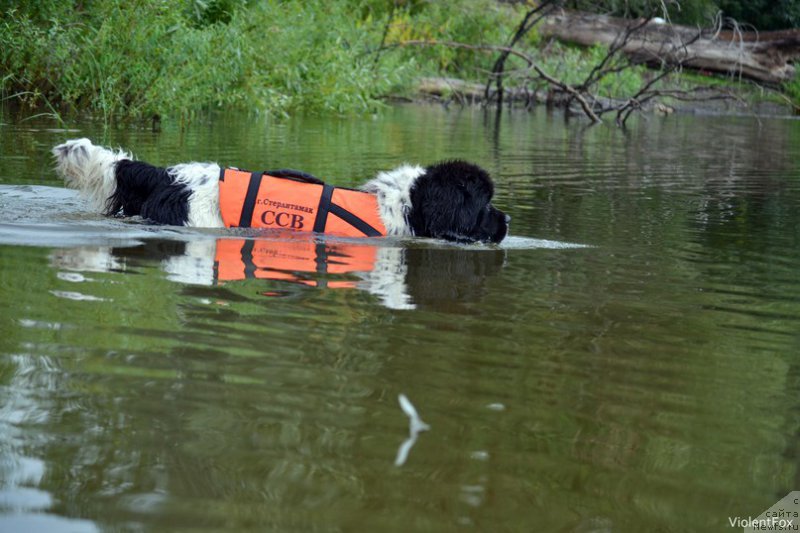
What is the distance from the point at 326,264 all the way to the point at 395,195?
1.24 m

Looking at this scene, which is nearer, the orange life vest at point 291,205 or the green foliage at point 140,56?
the orange life vest at point 291,205

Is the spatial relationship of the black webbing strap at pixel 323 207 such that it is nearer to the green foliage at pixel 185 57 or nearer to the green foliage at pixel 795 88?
the green foliage at pixel 185 57

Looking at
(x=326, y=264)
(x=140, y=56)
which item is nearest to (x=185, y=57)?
(x=140, y=56)

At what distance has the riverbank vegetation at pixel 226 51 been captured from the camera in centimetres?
1456

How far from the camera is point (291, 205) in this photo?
23.4 ft

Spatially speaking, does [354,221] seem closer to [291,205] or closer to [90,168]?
[291,205]

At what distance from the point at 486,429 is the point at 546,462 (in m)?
0.30

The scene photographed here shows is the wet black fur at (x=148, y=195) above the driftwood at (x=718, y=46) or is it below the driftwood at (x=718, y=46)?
below

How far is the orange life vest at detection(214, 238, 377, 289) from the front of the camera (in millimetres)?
5797

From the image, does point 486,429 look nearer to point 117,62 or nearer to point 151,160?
point 151,160

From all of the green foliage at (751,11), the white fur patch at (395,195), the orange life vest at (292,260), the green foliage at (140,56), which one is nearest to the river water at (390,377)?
the orange life vest at (292,260)

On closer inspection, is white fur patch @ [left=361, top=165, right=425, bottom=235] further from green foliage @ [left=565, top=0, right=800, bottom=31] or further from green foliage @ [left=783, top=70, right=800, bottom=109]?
green foliage @ [left=783, top=70, right=800, bottom=109]

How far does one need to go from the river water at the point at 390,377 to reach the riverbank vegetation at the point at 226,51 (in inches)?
264

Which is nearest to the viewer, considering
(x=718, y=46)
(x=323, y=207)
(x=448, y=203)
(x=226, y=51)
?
(x=323, y=207)
